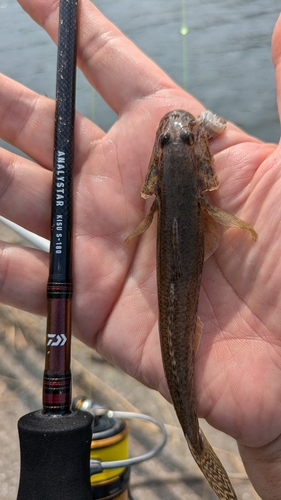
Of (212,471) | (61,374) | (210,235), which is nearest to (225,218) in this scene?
(210,235)

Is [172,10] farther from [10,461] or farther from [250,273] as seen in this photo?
[10,461]

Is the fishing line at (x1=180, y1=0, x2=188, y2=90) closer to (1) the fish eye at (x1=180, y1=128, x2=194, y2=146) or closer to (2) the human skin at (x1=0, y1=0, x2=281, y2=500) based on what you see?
(2) the human skin at (x1=0, y1=0, x2=281, y2=500)

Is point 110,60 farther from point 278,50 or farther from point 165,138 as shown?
point 278,50

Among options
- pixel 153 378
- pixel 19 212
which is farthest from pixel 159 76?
pixel 153 378

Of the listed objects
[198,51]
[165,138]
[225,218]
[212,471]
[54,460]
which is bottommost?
[212,471]

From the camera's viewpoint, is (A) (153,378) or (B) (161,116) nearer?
(A) (153,378)

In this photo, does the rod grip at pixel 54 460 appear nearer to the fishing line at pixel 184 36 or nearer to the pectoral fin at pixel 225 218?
the pectoral fin at pixel 225 218

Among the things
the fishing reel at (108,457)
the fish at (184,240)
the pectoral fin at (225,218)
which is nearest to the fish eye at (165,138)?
the fish at (184,240)
